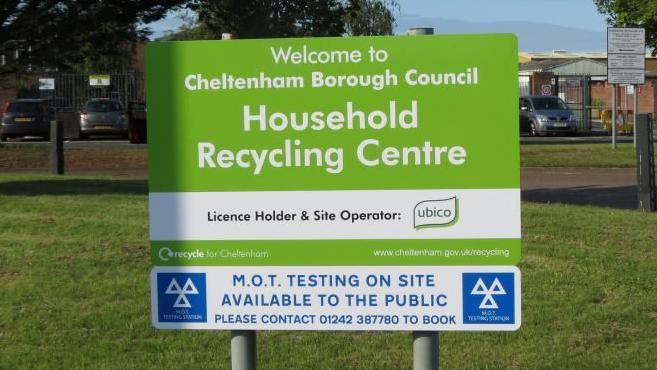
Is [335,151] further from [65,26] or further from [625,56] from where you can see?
[625,56]

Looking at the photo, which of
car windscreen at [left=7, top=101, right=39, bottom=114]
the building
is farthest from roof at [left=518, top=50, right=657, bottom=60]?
car windscreen at [left=7, top=101, right=39, bottom=114]

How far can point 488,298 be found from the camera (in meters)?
3.48

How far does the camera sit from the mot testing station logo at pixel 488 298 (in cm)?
347

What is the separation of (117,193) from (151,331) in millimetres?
6519

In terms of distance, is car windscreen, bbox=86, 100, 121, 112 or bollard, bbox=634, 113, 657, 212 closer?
bollard, bbox=634, 113, 657, 212

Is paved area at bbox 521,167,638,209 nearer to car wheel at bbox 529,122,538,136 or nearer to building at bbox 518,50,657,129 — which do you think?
car wheel at bbox 529,122,538,136

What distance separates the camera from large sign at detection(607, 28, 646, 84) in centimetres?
2428

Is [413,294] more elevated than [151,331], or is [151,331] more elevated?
[413,294]

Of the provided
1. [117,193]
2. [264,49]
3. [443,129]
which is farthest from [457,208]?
[117,193]

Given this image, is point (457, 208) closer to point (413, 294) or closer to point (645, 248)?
point (413, 294)

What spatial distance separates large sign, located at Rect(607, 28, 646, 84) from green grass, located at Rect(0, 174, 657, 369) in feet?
48.9

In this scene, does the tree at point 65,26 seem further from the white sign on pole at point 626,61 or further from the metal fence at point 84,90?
the metal fence at point 84,90

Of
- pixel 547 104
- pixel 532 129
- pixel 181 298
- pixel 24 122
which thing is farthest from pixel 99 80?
pixel 181 298

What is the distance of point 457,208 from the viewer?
11.3 ft
